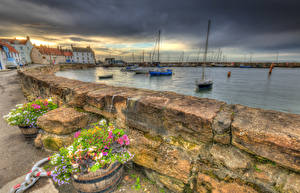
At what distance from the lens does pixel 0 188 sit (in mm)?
2162

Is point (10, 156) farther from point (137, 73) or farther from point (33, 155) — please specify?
point (137, 73)

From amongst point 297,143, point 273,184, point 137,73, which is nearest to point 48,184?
point 273,184

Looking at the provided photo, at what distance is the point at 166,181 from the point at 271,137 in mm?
1523

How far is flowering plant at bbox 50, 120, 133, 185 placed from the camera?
1792 mm

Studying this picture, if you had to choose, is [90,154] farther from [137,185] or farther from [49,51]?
[49,51]

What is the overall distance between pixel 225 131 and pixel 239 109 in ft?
1.92

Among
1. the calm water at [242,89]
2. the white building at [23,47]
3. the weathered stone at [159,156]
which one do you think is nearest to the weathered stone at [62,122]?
the weathered stone at [159,156]

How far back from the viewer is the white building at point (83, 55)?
90.7 meters

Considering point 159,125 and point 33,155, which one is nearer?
point 159,125

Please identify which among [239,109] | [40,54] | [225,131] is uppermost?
[40,54]

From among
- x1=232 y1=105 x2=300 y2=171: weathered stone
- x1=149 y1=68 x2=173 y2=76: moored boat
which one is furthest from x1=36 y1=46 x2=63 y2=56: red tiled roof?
x1=232 y1=105 x2=300 y2=171: weathered stone

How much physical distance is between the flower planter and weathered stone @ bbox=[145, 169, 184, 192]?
3.13 m

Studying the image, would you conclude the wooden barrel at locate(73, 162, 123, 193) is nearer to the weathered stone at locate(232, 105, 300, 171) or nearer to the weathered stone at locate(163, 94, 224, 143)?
the weathered stone at locate(163, 94, 224, 143)

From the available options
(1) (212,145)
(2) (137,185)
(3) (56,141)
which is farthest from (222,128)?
(3) (56,141)
